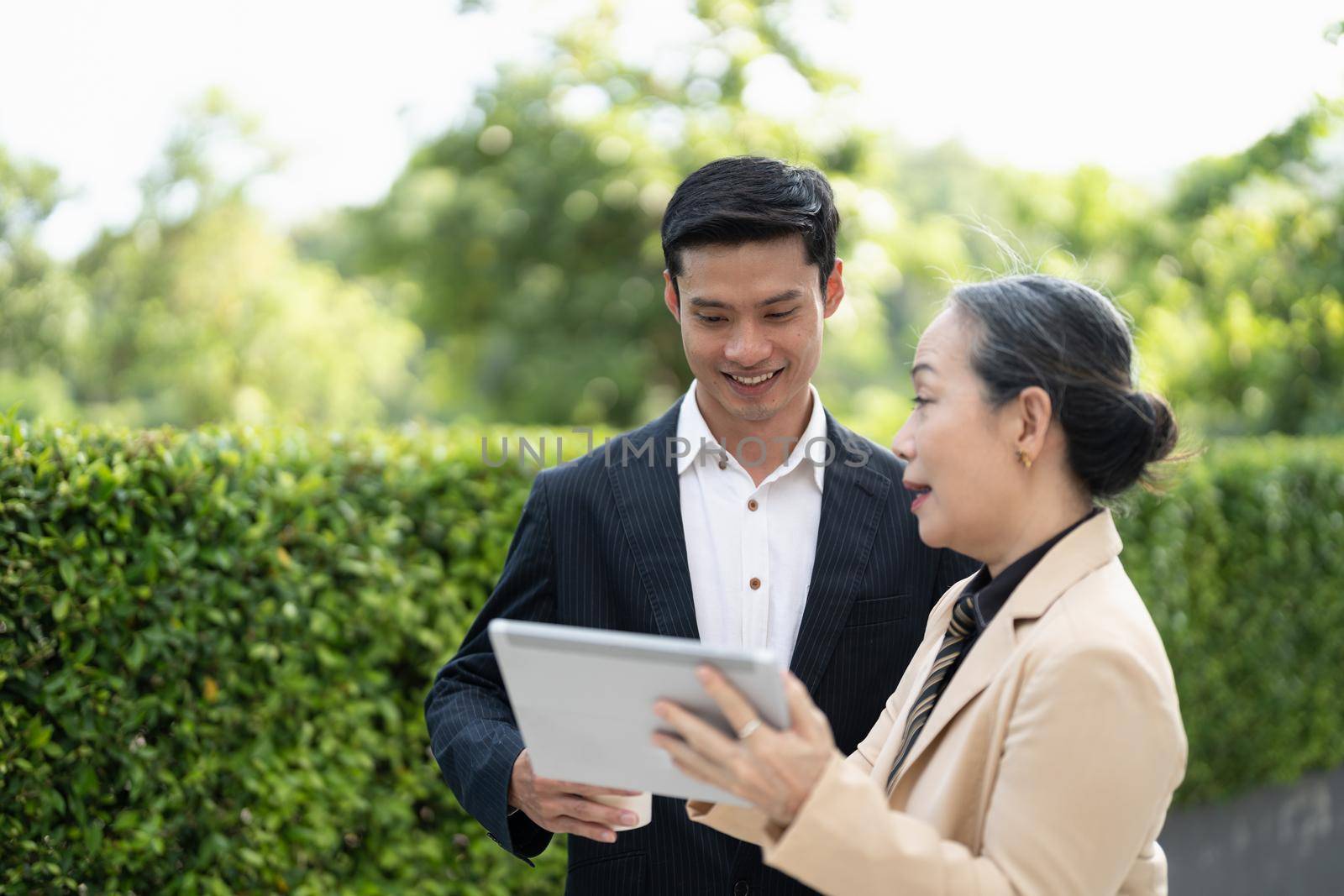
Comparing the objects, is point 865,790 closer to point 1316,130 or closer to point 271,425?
point 271,425

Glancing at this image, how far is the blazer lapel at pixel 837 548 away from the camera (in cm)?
238

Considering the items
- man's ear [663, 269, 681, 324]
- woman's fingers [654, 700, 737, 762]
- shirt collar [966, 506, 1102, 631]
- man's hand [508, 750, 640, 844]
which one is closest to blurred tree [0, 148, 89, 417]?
man's ear [663, 269, 681, 324]

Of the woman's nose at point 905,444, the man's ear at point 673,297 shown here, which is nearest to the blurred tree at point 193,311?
the man's ear at point 673,297

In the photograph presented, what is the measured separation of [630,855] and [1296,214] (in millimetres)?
11506

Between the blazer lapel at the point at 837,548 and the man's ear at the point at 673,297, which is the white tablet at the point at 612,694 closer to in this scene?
the blazer lapel at the point at 837,548

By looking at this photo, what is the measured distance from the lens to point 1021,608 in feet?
5.81

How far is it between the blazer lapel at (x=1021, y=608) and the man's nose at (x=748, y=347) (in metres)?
0.83

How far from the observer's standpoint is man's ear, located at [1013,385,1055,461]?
5.83 feet

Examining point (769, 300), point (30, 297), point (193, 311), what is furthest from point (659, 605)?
point (193, 311)

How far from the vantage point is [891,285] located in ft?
68.3

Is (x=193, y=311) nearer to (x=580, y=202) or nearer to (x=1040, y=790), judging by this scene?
(x=580, y=202)

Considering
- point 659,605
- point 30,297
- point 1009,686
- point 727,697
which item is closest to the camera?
point 727,697

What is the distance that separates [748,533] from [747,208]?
679mm

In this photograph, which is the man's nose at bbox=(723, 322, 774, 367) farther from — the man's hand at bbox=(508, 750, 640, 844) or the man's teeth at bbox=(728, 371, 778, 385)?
the man's hand at bbox=(508, 750, 640, 844)
